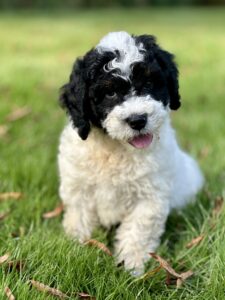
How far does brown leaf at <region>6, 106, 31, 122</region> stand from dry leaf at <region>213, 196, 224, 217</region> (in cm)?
286

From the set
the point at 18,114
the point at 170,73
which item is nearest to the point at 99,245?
the point at 170,73

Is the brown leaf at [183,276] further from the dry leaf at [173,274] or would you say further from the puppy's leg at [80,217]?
the puppy's leg at [80,217]

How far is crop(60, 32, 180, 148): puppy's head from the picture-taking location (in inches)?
130

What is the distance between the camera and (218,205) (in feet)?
13.8

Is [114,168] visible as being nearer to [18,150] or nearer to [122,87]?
[122,87]

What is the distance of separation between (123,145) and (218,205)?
3.33ft

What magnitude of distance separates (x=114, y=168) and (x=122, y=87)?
2.22 feet

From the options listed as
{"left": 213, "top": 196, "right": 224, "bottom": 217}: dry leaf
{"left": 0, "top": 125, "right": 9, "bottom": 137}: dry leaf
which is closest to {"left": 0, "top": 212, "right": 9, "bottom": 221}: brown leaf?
{"left": 213, "top": 196, "right": 224, "bottom": 217}: dry leaf

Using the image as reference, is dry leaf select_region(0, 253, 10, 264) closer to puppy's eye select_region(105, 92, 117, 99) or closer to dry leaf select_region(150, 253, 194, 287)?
dry leaf select_region(150, 253, 194, 287)

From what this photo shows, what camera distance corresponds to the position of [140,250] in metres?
3.80

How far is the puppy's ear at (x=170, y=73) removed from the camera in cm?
361

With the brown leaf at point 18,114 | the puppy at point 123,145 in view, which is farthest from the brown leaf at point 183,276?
the brown leaf at point 18,114

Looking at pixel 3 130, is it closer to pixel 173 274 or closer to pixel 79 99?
pixel 79 99

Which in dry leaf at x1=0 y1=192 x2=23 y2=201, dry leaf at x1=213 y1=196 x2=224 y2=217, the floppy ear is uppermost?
the floppy ear
